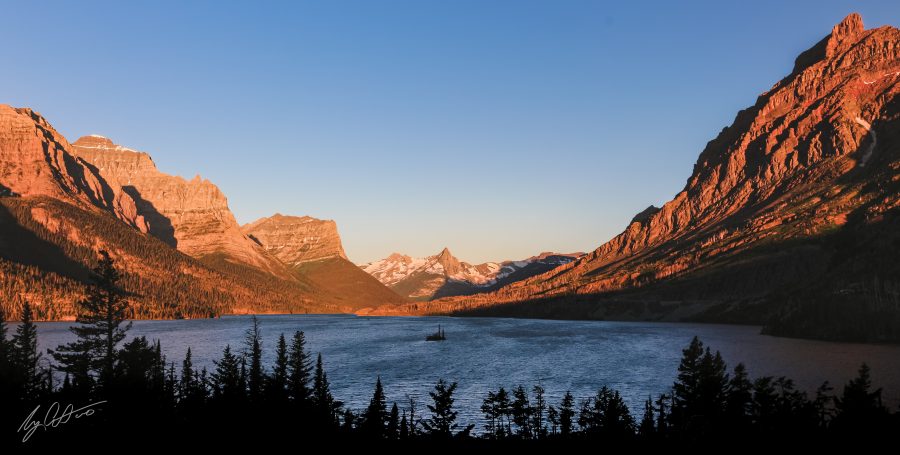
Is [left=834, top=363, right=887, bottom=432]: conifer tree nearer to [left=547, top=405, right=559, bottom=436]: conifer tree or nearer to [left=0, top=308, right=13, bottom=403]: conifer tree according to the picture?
[left=547, top=405, right=559, bottom=436]: conifer tree

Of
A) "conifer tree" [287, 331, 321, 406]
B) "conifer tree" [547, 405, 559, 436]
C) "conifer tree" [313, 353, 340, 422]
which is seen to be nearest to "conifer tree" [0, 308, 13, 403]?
"conifer tree" [287, 331, 321, 406]

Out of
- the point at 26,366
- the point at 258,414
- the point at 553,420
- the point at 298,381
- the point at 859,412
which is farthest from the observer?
the point at 553,420

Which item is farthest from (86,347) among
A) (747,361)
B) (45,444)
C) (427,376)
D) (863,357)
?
(863,357)

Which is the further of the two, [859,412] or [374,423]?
[374,423]

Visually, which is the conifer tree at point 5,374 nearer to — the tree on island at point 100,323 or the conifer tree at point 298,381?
the tree on island at point 100,323

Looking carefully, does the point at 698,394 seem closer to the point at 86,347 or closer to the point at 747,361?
the point at 86,347

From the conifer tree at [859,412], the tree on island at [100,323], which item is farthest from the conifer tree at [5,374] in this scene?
the conifer tree at [859,412]

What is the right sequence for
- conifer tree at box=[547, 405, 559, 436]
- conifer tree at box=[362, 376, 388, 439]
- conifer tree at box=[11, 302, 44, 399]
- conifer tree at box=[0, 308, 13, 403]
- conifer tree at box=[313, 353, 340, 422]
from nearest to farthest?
conifer tree at box=[0, 308, 13, 403], conifer tree at box=[362, 376, 388, 439], conifer tree at box=[11, 302, 44, 399], conifer tree at box=[313, 353, 340, 422], conifer tree at box=[547, 405, 559, 436]

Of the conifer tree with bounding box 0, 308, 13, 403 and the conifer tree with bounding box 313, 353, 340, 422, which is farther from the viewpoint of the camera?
the conifer tree with bounding box 313, 353, 340, 422

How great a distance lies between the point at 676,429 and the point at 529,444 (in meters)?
17.6

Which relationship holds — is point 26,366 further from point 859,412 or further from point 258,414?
point 859,412

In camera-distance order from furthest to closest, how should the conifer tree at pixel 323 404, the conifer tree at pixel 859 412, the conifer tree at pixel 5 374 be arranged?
the conifer tree at pixel 323 404
the conifer tree at pixel 859 412
the conifer tree at pixel 5 374

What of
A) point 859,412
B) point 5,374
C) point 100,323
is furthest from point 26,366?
point 859,412

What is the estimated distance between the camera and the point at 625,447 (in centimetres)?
7356
